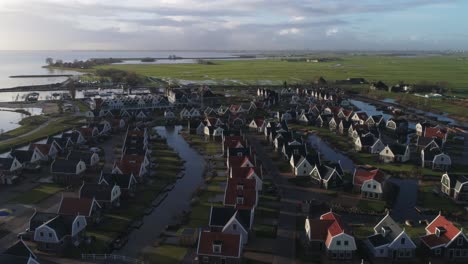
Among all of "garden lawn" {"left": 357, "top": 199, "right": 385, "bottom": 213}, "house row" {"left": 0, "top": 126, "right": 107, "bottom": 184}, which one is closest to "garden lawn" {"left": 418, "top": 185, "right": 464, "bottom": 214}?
"garden lawn" {"left": 357, "top": 199, "right": 385, "bottom": 213}

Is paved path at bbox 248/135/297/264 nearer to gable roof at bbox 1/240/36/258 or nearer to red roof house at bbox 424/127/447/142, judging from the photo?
gable roof at bbox 1/240/36/258

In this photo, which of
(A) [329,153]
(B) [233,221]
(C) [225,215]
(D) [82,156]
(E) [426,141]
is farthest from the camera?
(A) [329,153]

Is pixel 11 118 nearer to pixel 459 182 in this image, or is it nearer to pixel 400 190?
pixel 400 190

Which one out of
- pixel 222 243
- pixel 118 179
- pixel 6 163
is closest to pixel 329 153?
pixel 118 179

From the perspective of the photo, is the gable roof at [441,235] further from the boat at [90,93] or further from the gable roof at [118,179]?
the boat at [90,93]

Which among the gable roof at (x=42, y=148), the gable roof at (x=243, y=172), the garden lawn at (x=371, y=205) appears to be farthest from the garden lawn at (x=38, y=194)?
the garden lawn at (x=371, y=205)

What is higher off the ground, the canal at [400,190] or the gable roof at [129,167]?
the gable roof at [129,167]
